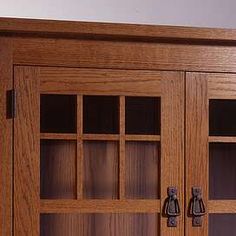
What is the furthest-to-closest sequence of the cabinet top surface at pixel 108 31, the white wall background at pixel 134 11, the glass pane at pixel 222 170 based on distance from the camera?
1. the white wall background at pixel 134 11
2. the glass pane at pixel 222 170
3. the cabinet top surface at pixel 108 31

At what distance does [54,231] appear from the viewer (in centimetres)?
93

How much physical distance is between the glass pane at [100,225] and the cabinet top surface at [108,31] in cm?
31

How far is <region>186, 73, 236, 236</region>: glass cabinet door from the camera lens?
36.4 inches

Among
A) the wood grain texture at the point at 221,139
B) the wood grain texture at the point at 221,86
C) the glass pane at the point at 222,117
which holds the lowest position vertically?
the wood grain texture at the point at 221,139

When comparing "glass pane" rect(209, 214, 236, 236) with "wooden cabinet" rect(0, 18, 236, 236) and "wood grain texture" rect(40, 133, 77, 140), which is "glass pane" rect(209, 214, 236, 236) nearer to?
"wooden cabinet" rect(0, 18, 236, 236)

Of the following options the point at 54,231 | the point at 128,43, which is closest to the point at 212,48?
the point at 128,43

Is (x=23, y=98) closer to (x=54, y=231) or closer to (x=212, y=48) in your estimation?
(x=54, y=231)

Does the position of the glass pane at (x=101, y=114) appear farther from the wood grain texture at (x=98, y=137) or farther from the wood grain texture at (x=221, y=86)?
the wood grain texture at (x=221, y=86)

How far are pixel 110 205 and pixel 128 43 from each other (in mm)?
282

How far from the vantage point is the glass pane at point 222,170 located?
0.98 metres

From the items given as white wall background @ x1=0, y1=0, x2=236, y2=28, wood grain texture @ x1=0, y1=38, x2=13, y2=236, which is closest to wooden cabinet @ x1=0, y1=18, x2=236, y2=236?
wood grain texture @ x1=0, y1=38, x2=13, y2=236

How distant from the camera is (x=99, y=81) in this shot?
907 mm

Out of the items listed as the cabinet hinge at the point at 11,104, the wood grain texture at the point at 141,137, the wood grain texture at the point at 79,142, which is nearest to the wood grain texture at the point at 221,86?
the wood grain texture at the point at 141,137

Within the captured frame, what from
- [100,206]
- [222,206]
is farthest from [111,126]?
[222,206]
